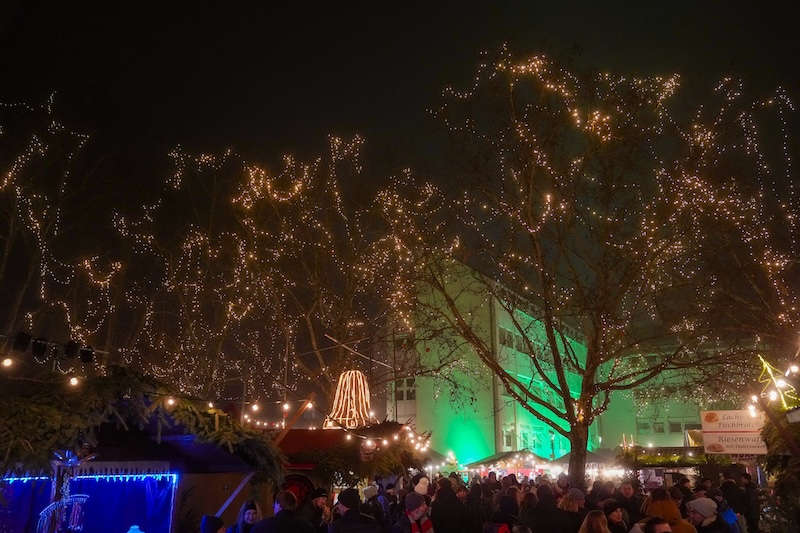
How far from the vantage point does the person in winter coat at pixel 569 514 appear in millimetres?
6762

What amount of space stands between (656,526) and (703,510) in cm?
174

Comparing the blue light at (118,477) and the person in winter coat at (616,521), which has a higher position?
the blue light at (118,477)

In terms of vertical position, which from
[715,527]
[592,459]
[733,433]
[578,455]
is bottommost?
[715,527]

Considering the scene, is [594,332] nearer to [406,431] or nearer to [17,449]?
[406,431]

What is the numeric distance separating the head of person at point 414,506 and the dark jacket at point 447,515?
173 cm

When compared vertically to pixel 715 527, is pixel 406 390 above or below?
above

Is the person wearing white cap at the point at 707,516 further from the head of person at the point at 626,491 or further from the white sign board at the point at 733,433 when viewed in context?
the white sign board at the point at 733,433

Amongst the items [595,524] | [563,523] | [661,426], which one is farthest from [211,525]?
[661,426]

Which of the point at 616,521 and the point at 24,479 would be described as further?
the point at 616,521

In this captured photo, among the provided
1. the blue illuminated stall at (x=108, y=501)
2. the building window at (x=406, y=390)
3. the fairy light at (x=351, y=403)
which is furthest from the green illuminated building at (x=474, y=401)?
the blue illuminated stall at (x=108, y=501)

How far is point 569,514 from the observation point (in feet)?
23.2

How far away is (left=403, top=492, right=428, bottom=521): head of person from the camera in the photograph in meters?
5.97

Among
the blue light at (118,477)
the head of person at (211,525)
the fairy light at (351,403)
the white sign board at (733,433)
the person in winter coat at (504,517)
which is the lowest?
the person in winter coat at (504,517)

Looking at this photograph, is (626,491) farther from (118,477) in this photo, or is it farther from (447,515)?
(118,477)
